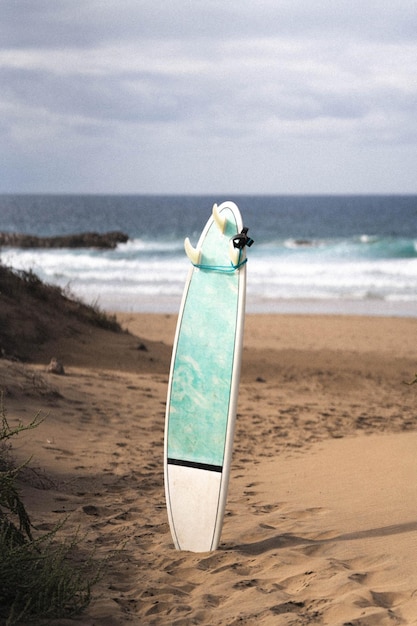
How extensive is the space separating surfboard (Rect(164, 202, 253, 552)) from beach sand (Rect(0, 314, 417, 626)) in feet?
0.77

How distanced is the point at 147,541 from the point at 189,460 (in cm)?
62

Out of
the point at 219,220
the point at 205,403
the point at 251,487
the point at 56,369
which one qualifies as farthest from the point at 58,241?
the point at 205,403

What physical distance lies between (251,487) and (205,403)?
1.72 m

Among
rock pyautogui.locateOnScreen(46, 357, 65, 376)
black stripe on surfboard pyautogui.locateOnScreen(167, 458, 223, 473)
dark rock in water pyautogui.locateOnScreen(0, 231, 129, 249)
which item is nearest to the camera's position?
black stripe on surfboard pyautogui.locateOnScreen(167, 458, 223, 473)

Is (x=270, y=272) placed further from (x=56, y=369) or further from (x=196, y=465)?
(x=196, y=465)

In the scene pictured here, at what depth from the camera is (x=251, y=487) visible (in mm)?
6246

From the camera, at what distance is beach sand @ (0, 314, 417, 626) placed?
13.1ft

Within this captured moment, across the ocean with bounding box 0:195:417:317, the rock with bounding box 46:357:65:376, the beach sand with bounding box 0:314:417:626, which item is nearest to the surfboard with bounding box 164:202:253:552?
the beach sand with bounding box 0:314:417:626

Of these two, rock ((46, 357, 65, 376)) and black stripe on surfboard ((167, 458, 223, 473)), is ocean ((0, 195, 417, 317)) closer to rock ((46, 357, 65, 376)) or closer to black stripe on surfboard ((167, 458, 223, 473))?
rock ((46, 357, 65, 376))

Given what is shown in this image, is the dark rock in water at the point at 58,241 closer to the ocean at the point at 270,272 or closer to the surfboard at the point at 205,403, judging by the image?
the ocean at the point at 270,272

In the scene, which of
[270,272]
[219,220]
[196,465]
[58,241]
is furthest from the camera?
[58,241]

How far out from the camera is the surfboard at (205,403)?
15.5 ft

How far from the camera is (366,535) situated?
16.1ft

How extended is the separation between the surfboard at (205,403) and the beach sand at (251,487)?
9.2 inches
